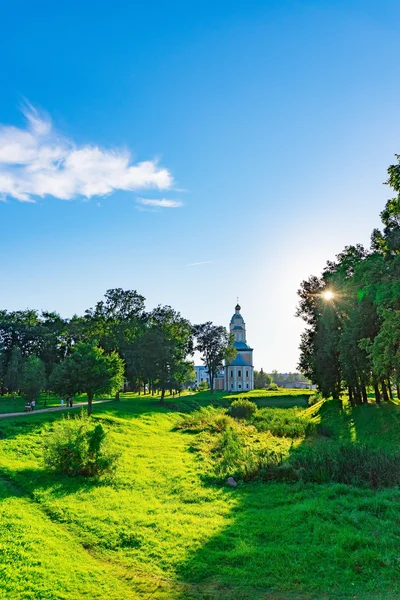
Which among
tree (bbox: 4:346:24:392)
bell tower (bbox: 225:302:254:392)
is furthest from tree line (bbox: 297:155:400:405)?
bell tower (bbox: 225:302:254:392)

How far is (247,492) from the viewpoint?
53.1ft

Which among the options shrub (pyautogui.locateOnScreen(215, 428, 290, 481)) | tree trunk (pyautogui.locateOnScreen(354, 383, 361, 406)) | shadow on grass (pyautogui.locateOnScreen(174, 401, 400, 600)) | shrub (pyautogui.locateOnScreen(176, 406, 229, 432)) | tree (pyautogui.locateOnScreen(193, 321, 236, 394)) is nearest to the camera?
shadow on grass (pyautogui.locateOnScreen(174, 401, 400, 600))

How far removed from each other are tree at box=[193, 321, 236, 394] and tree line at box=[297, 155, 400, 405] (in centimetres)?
3368

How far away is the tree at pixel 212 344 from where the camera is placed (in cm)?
8069

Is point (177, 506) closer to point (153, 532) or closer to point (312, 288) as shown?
point (153, 532)

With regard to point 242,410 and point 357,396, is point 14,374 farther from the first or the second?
point 357,396

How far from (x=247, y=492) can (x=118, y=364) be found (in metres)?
19.6

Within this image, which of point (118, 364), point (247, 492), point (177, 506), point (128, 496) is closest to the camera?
point (177, 506)

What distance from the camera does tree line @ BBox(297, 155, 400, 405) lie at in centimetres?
2134

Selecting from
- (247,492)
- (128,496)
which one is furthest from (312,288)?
(128,496)

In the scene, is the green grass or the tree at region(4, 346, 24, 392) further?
the tree at region(4, 346, 24, 392)

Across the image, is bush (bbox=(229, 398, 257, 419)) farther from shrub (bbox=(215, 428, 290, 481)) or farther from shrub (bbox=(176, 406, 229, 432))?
shrub (bbox=(215, 428, 290, 481))

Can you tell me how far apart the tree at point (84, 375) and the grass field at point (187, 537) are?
11.2 meters

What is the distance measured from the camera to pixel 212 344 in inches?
3179
